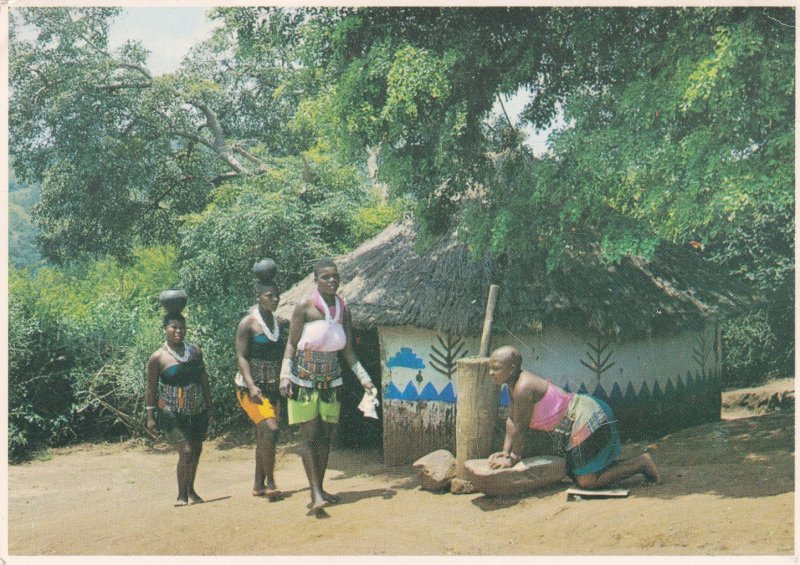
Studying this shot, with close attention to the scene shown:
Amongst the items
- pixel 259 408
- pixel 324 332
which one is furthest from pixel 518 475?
pixel 259 408

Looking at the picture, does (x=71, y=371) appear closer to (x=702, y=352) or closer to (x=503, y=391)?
(x=503, y=391)

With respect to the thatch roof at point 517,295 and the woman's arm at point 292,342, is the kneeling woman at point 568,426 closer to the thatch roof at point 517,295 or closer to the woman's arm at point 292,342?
the woman's arm at point 292,342

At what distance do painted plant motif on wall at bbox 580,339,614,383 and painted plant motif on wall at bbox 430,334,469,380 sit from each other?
1.37m

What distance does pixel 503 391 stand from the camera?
8398mm

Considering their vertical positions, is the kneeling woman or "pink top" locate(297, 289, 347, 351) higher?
"pink top" locate(297, 289, 347, 351)

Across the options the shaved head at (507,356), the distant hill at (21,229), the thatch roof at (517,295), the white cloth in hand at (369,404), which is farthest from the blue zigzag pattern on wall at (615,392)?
the distant hill at (21,229)

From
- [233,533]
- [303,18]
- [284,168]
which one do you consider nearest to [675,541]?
[233,533]

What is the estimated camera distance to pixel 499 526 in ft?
18.7

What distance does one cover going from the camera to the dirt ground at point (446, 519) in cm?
520

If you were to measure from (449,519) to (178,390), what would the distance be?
2309 mm

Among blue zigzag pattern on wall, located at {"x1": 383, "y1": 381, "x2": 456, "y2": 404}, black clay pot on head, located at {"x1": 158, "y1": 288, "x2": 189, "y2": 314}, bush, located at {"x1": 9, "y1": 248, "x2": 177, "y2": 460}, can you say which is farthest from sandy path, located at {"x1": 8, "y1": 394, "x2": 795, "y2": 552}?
bush, located at {"x1": 9, "y1": 248, "x2": 177, "y2": 460}

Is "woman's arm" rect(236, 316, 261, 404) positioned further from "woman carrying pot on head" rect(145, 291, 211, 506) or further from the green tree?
the green tree

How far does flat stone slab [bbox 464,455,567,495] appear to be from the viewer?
6.21m

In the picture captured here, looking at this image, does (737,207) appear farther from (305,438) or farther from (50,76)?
(50,76)
